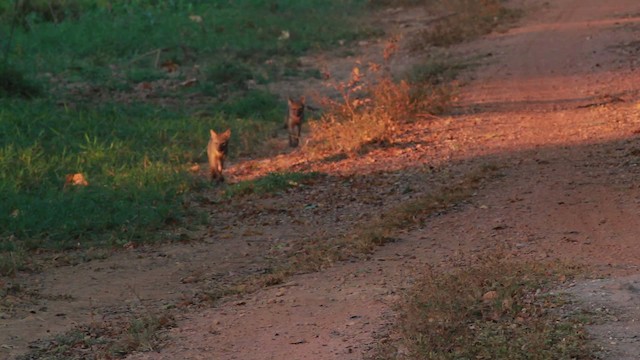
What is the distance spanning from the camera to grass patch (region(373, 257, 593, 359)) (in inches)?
187

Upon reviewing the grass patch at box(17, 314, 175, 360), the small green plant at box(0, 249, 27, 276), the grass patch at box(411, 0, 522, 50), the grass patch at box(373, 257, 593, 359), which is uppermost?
the grass patch at box(373, 257, 593, 359)

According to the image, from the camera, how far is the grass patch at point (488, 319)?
4738mm

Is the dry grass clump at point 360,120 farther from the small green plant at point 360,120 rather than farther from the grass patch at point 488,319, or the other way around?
the grass patch at point 488,319

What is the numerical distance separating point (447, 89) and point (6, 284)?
7.69 meters

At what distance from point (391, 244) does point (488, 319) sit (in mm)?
2320

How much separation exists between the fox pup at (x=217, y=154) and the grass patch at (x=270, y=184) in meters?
0.33

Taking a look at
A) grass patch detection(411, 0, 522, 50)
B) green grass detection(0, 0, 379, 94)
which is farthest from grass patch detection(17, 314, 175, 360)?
grass patch detection(411, 0, 522, 50)

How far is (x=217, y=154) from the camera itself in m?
10.2

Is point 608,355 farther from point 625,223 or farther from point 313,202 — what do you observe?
point 313,202

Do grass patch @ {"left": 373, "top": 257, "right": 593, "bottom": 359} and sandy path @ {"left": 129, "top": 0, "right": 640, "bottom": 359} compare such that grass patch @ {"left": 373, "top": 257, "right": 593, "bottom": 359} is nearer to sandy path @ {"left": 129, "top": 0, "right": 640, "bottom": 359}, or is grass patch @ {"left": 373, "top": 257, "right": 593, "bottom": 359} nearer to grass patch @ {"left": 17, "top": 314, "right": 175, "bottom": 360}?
sandy path @ {"left": 129, "top": 0, "right": 640, "bottom": 359}

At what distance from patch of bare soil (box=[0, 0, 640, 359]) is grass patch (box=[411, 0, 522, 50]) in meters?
4.81

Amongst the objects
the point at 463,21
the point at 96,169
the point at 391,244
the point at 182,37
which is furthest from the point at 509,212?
the point at 463,21

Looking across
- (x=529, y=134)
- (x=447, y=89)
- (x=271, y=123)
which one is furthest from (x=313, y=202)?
(x=447, y=89)

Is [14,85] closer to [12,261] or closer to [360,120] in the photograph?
[360,120]
